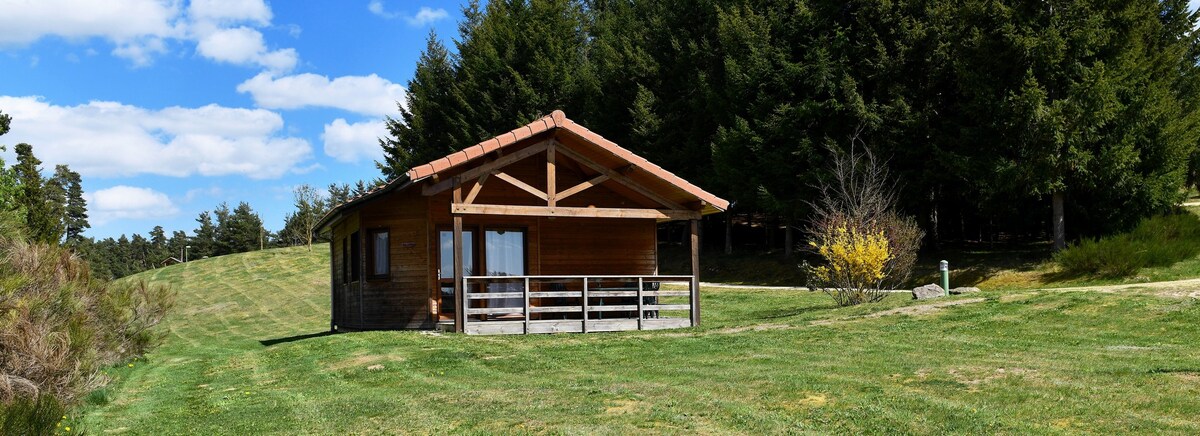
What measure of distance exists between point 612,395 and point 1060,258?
22.7m

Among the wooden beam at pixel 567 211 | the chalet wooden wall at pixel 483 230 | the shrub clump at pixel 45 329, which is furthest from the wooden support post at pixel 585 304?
the shrub clump at pixel 45 329

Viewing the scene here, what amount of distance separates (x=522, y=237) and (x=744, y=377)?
9610 millimetres

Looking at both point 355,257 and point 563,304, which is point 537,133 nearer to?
point 563,304

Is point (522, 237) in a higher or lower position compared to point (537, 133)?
lower

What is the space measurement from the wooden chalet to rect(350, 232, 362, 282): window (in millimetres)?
45

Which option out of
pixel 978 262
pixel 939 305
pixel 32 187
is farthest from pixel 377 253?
pixel 32 187

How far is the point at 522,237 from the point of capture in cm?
1898

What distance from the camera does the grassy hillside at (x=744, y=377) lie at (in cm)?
765

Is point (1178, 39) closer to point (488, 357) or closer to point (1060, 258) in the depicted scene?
point (1060, 258)

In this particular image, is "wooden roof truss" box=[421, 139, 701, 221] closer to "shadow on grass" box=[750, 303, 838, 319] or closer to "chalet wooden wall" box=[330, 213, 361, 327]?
"shadow on grass" box=[750, 303, 838, 319]

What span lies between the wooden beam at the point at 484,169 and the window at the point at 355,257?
12.5 feet

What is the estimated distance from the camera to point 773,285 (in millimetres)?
32812

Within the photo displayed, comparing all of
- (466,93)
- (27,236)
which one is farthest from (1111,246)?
(466,93)

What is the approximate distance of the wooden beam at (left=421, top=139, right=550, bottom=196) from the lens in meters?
16.1
